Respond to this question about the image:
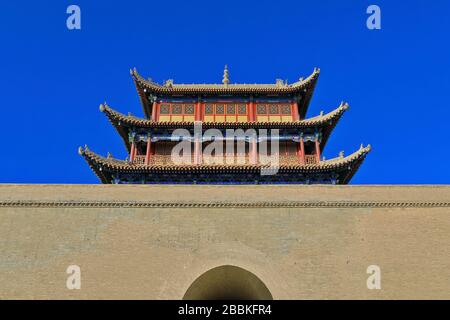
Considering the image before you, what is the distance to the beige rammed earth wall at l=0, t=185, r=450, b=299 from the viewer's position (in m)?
10.8

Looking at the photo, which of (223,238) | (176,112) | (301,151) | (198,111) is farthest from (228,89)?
(223,238)

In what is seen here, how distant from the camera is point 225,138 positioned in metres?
16.5

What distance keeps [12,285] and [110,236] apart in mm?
2427

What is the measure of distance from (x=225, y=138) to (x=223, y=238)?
18.9ft

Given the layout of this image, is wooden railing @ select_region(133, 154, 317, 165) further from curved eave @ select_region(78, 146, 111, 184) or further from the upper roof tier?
the upper roof tier

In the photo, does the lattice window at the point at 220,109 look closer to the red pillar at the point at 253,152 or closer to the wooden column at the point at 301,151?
the red pillar at the point at 253,152

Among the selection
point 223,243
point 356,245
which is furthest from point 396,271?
point 223,243

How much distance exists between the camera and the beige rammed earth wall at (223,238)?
10.8 m

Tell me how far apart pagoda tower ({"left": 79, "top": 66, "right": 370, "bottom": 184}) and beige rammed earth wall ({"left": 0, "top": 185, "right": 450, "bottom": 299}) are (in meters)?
3.07

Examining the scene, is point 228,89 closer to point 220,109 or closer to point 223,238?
point 220,109

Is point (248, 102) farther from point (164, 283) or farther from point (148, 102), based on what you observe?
point (164, 283)

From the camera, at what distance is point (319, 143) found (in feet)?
54.7

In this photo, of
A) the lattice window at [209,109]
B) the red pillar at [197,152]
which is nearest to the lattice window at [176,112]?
the lattice window at [209,109]

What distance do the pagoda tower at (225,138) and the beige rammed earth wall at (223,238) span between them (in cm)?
307
